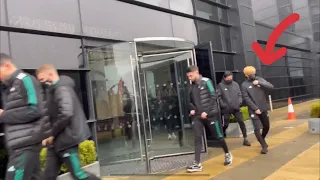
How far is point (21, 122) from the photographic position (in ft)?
11.2

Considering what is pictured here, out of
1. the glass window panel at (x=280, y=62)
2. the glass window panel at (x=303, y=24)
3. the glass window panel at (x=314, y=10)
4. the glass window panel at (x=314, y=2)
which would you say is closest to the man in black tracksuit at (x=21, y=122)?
the glass window panel at (x=280, y=62)

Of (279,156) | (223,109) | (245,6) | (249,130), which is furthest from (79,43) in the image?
(245,6)

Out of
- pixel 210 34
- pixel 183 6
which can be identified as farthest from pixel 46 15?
pixel 210 34

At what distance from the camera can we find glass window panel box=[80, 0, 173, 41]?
789cm

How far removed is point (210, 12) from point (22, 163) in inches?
404

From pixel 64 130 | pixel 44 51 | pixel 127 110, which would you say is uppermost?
pixel 44 51

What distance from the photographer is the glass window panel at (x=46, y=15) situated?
6.57 m

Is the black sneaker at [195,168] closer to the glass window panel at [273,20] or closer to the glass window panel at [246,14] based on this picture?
the glass window panel at [246,14]

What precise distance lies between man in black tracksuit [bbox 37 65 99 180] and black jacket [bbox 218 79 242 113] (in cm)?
515

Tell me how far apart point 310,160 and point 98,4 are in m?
5.85

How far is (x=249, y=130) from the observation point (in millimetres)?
10336

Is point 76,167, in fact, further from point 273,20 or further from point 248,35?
point 273,20

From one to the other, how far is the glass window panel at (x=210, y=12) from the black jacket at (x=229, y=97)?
4116 millimetres

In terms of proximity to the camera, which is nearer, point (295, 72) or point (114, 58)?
point (114, 58)
